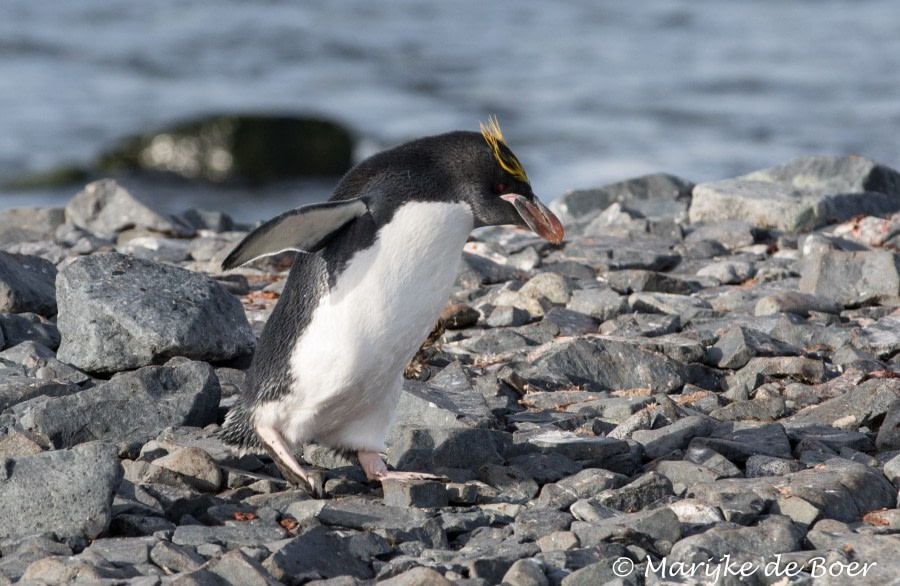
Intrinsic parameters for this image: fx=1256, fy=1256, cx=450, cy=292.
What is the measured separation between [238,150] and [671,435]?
478 inches

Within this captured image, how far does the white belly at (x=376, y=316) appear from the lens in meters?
3.48

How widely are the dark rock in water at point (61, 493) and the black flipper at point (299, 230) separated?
688 mm

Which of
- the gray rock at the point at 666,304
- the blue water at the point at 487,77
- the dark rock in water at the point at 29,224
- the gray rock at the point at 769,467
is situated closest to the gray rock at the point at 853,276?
the gray rock at the point at 666,304

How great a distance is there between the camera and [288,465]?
138 inches

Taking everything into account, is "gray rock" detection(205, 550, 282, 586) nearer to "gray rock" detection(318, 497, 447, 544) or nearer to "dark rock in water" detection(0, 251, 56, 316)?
"gray rock" detection(318, 497, 447, 544)

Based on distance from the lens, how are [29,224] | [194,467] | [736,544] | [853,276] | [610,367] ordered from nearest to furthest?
[736,544] → [194,467] → [610,367] → [853,276] → [29,224]

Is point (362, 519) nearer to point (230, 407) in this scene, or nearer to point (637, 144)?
point (230, 407)

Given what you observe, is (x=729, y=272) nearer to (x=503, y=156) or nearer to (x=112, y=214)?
(x=503, y=156)

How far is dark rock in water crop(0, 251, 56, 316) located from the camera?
16.0 feet

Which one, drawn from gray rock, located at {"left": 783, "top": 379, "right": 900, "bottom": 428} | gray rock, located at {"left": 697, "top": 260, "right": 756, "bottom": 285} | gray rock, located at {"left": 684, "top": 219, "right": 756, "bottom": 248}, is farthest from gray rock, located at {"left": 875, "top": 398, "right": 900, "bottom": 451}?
gray rock, located at {"left": 684, "top": 219, "right": 756, "bottom": 248}

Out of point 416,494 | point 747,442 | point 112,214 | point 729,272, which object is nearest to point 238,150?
point 112,214

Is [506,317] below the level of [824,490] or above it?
below

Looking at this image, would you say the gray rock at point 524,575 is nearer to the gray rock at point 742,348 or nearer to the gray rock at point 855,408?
the gray rock at point 855,408

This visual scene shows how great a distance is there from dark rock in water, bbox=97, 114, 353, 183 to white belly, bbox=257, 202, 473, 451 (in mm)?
11756
